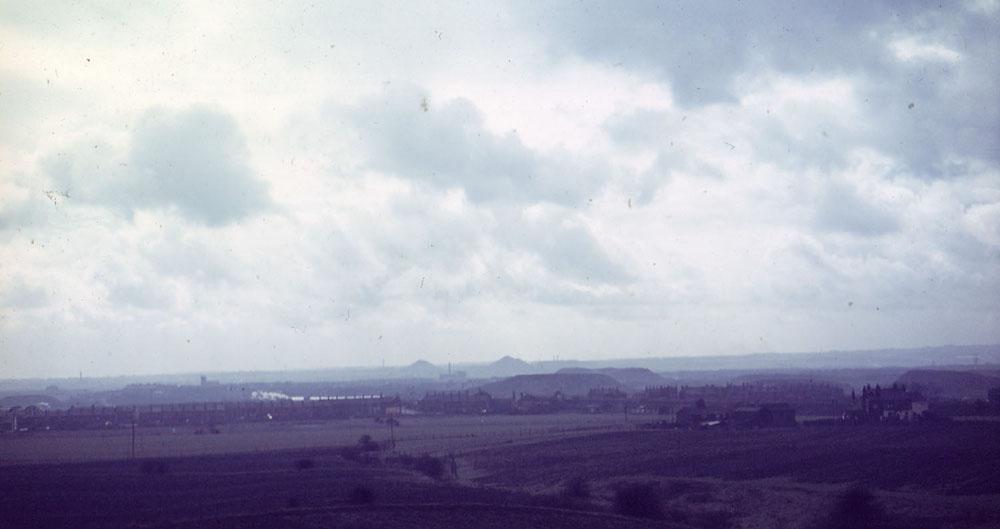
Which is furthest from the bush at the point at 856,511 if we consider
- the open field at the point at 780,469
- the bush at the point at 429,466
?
the bush at the point at 429,466

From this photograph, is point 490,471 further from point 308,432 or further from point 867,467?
point 308,432

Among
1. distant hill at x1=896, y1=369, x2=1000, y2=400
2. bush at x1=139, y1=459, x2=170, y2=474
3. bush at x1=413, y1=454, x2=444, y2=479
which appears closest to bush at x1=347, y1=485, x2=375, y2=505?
bush at x1=413, y1=454, x2=444, y2=479

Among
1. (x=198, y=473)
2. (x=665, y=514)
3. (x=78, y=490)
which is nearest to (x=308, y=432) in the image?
(x=198, y=473)

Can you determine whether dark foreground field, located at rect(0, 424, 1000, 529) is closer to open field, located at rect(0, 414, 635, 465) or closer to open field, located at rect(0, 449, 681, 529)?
open field, located at rect(0, 449, 681, 529)

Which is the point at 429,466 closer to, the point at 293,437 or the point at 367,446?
the point at 367,446

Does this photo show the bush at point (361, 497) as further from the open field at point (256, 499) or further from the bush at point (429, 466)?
the bush at point (429, 466)
